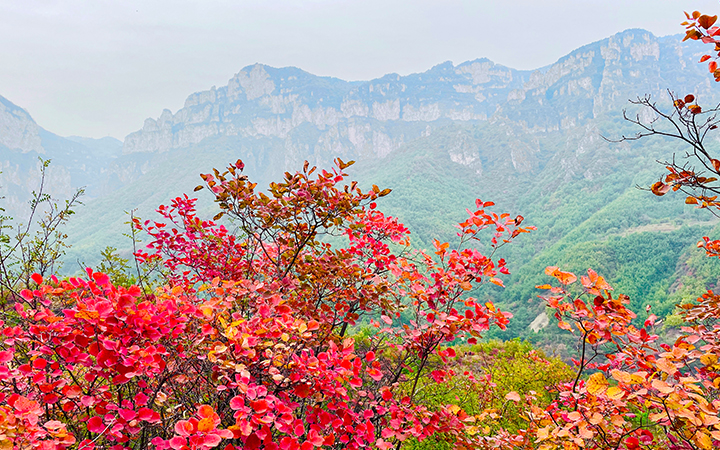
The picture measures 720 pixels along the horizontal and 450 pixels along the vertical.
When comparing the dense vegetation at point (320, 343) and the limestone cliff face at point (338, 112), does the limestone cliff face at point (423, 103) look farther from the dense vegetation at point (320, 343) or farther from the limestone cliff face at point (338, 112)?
the dense vegetation at point (320, 343)

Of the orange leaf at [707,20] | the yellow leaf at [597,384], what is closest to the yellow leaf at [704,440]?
the yellow leaf at [597,384]

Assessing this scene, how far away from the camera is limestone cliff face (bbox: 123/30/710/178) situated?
453 ft

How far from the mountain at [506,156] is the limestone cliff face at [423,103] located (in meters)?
0.65

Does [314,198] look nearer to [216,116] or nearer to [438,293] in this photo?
[438,293]

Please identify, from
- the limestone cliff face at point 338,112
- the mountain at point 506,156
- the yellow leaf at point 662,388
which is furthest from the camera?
the limestone cliff face at point 338,112

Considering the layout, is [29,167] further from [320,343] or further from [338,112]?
[320,343]

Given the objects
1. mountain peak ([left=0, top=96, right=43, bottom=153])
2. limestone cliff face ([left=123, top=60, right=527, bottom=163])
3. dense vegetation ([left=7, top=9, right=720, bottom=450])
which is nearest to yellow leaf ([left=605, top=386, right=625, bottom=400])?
dense vegetation ([left=7, top=9, right=720, bottom=450])

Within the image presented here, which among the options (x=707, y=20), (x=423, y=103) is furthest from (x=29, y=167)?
(x=707, y=20)

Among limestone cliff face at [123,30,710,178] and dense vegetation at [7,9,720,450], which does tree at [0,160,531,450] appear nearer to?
dense vegetation at [7,9,720,450]

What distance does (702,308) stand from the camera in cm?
192

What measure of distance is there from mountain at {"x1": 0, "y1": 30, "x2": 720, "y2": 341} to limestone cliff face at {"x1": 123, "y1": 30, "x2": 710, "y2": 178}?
652 millimetres

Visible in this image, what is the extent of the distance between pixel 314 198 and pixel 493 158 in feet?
503

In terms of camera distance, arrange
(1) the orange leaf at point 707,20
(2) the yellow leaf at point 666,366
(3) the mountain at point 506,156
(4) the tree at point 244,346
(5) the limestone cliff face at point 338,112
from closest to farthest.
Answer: (2) the yellow leaf at point 666,366
(4) the tree at point 244,346
(1) the orange leaf at point 707,20
(3) the mountain at point 506,156
(5) the limestone cliff face at point 338,112

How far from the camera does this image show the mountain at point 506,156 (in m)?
56.4
